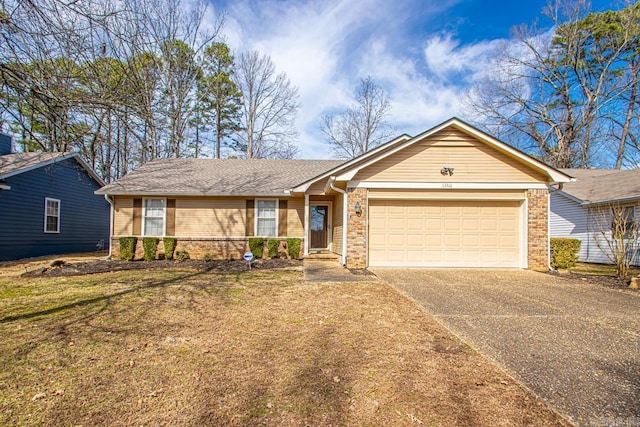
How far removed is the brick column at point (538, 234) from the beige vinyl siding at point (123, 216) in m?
14.0

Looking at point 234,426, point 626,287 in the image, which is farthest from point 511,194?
point 234,426

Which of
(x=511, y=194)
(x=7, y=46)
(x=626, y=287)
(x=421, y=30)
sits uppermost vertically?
(x=421, y=30)

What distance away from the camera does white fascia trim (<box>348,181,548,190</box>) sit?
1009 centimetres

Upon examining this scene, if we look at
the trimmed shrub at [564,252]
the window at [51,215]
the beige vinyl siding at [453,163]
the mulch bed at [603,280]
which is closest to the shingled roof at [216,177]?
the window at [51,215]

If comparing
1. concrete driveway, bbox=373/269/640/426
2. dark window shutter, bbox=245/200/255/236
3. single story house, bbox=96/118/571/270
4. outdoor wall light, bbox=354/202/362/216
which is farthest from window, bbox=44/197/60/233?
concrete driveway, bbox=373/269/640/426

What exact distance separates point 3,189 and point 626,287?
66.4 feet

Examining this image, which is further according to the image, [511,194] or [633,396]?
[511,194]

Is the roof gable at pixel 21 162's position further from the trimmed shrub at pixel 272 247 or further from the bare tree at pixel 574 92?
the bare tree at pixel 574 92

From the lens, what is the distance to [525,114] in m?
24.2

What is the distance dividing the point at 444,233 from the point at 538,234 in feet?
8.92

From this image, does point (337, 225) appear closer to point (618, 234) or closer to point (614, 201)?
A: point (618, 234)

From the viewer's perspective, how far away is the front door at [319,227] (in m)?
13.8

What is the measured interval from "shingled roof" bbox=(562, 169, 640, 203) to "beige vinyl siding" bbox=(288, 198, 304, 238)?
1199 cm

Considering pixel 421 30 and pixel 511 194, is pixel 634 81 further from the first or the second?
pixel 511 194
